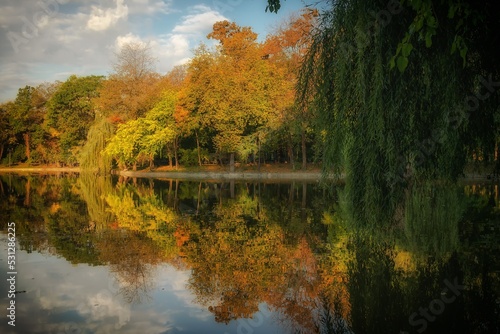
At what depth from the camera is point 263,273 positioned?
7.85m

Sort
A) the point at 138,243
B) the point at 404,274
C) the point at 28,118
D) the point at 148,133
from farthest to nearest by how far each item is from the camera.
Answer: the point at 28,118 → the point at 148,133 → the point at 138,243 → the point at 404,274

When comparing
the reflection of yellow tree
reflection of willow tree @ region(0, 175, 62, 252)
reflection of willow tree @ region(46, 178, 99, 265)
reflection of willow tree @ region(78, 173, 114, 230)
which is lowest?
the reflection of yellow tree

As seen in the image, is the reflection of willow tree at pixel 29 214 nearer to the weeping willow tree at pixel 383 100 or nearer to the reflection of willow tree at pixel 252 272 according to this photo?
the reflection of willow tree at pixel 252 272

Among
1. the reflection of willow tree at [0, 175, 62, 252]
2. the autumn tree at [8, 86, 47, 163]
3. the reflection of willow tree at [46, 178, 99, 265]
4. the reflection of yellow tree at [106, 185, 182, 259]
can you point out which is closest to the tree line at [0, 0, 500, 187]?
the reflection of yellow tree at [106, 185, 182, 259]

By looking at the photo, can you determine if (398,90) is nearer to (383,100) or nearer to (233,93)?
(383,100)

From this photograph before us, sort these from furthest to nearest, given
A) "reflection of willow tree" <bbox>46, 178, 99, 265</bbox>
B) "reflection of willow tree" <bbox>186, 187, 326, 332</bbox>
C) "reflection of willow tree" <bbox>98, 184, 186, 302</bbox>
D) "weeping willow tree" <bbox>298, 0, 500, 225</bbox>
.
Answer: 1. "reflection of willow tree" <bbox>46, 178, 99, 265</bbox>
2. "reflection of willow tree" <bbox>98, 184, 186, 302</bbox>
3. "reflection of willow tree" <bbox>186, 187, 326, 332</bbox>
4. "weeping willow tree" <bbox>298, 0, 500, 225</bbox>

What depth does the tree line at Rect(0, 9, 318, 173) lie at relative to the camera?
3403cm

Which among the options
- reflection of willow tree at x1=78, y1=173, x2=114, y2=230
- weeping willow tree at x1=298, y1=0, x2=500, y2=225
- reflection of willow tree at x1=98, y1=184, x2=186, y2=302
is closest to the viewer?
weeping willow tree at x1=298, y1=0, x2=500, y2=225

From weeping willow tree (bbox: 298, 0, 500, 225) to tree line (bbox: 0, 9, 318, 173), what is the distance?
19822 millimetres

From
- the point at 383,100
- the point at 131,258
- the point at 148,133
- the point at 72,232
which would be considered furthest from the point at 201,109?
the point at 383,100

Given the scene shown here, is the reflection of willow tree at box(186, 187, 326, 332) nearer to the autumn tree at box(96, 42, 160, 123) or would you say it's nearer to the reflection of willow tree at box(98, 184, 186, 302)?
the reflection of willow tree at box(98, 184, 186, 302)

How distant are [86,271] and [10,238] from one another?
14.3ft

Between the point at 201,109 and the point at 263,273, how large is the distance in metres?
28.4

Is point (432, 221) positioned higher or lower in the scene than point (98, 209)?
higher
